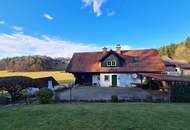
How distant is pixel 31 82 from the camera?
22359 mm

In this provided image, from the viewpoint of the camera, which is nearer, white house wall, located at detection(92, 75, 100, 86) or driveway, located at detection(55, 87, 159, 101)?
driveway, located at detection(55, 87, 159, 101)

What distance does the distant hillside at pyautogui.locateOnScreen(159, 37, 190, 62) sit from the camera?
75.8 metres

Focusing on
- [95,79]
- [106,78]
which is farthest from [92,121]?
[95,79]

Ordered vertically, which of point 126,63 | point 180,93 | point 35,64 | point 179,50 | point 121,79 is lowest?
point 180,93

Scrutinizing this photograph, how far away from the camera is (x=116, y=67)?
109 feet

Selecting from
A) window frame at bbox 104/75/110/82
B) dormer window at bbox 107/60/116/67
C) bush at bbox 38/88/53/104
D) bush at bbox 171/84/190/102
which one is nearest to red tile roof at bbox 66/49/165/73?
dormer window at bbox 107/60/116/67

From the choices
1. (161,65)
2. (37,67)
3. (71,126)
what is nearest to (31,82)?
(71,126)

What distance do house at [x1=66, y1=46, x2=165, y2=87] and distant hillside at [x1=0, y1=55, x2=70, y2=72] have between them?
105ft

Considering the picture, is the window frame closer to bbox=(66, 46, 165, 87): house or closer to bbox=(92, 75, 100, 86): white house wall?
bbox=(66, 46, 165, 87): house

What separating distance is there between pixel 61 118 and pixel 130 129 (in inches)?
136

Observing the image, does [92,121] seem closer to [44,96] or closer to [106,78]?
[44,96]

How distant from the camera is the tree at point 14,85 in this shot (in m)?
19.7

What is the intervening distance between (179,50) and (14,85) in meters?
72.4

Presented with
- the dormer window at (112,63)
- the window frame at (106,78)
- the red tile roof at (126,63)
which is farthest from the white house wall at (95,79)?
the dormer window at (112,63)
